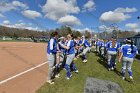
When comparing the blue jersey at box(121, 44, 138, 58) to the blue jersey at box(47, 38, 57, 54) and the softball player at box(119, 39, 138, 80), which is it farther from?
the blue jersey at box(47, 38, 57, 54)

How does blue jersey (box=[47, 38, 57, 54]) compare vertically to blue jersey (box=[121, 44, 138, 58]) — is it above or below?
above

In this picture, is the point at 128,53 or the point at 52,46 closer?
the point at 52,46


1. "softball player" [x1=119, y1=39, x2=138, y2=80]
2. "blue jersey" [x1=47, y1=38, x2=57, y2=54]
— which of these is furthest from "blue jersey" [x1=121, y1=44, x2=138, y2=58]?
"blue jersey" [x1=47, y1=38, x2=57, y2=54]

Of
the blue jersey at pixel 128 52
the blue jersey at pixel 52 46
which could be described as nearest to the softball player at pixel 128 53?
the blue jersey at pixel 128 52

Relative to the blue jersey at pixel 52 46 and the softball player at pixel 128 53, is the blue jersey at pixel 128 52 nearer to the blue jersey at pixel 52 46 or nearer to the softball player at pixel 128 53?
the softball player at pixel 128 53

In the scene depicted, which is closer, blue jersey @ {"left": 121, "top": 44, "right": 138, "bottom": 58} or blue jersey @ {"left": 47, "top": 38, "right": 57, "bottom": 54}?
blue jersey @ {"left": 47, "top": 38, "right": 57, "bottom": 54}

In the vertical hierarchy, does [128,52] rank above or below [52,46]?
below

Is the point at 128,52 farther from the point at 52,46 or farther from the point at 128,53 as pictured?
the point at 52,46

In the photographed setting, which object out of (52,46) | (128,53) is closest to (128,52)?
(128,53)

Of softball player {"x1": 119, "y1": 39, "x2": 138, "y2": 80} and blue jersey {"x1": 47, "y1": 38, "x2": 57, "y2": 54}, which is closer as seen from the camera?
blue jersey {"x1": 47, "y1": 38, "x2": 57, "y2": 54}

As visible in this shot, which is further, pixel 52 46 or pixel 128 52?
pixel 128 52

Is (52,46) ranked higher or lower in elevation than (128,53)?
higher

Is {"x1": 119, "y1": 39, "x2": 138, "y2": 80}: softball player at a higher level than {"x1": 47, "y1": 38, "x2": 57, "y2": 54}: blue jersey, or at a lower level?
lower

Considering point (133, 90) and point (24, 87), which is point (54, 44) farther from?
point (133, 90)
